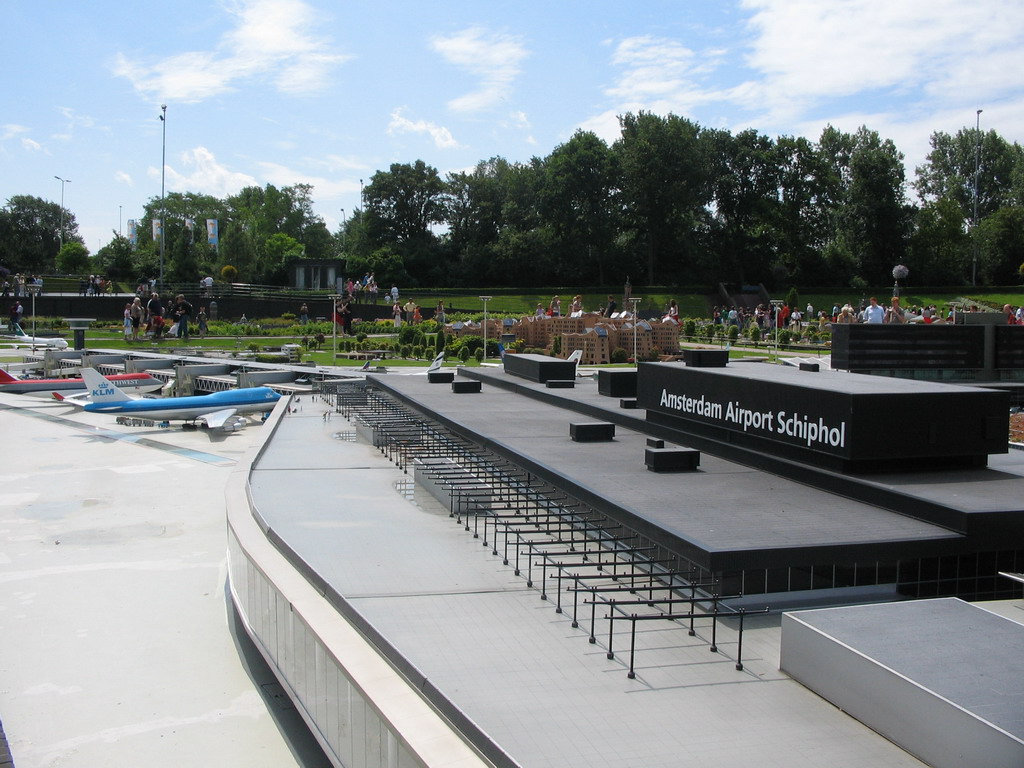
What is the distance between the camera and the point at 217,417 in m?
43.6

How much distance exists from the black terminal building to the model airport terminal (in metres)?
0.04

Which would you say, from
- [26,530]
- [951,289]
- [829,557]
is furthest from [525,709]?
[951,289]

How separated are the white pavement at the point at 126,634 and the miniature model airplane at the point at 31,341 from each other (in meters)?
33.5

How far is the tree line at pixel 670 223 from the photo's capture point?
87125 millimetres

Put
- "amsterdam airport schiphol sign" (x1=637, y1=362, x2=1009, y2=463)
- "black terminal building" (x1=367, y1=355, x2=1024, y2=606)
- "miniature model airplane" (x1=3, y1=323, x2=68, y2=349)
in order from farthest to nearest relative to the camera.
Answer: "miniature model airplane" (x1=3, y1=323, x2=68, y2=349) < "amsterdam airport schiphol sign" (x1=637, y1=362, x2=1009, y2=463) < "black terminal building" (x1=367, y1=355, x2=1024, y2=606)

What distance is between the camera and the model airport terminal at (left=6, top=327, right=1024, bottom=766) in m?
8.26

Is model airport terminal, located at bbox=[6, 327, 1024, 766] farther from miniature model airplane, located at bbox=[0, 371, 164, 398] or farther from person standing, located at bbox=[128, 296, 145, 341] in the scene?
person standing, located at bbox=[128, 296, 145, 341]

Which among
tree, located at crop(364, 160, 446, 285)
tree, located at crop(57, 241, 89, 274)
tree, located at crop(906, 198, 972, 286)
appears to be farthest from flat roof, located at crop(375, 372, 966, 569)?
tree, located at crop(57, 241, 89, 274)

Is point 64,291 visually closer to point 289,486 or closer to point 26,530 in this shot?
point 26,530

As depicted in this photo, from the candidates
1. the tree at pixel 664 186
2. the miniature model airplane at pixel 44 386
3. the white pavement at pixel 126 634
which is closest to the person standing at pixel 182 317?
the miniature model airplane at pixel 44 386

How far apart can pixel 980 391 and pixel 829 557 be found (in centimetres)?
482

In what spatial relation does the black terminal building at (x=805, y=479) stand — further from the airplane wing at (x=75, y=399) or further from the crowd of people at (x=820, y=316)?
the airplane wing at (x=75, y=399)

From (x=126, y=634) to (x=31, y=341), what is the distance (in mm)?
58413

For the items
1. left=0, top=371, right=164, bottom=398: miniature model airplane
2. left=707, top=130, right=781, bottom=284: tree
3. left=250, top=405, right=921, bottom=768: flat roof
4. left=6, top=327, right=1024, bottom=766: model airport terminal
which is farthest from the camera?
left=707, top=130, right=781, bottom=284: tree
